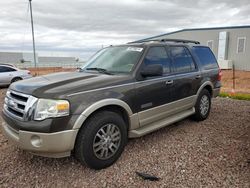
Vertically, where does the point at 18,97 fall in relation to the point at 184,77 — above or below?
below

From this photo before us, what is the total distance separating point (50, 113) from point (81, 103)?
40cm

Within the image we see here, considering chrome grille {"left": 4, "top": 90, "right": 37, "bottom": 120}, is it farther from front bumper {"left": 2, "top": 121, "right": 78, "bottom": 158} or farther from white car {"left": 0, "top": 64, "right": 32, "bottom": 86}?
white car {"left": 0, "top": 64, "right": 32, "bottom": 86}

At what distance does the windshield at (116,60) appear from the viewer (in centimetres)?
369

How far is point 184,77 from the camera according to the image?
14.4 ft

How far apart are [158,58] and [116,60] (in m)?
0.78

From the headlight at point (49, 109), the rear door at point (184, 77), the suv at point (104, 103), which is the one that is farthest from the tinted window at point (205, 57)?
the headlight at point (49, 109)

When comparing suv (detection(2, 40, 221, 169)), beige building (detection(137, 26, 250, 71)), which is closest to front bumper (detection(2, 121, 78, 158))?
suv (detection(2, 40, 221, 169))

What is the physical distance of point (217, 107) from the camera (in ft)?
A: 21.3

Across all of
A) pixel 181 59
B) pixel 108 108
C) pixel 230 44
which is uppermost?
pixel 230 44

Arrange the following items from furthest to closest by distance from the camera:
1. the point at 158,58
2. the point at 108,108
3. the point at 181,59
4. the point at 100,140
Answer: the point at 181,59, the point at 158,58, the point at 108,108, the point at 100,140

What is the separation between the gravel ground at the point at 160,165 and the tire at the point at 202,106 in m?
0.65

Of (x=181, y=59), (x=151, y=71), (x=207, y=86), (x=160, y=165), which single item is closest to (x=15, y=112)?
(x=151, y=71)

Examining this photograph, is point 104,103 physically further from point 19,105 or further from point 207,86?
point 207,86

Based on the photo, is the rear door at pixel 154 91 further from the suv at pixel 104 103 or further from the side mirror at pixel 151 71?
the side mirror at pixel 151 71
